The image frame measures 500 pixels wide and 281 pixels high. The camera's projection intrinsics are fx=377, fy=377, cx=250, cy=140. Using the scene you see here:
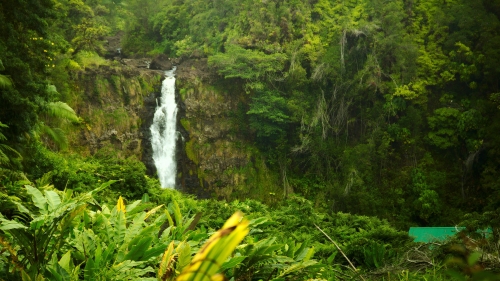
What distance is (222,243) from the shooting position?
581mm

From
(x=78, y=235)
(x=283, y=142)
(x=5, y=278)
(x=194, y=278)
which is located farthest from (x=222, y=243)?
(x=283, y=142)

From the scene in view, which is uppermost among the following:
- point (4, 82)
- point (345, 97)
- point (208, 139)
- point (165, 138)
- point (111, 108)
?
point (4, 82)

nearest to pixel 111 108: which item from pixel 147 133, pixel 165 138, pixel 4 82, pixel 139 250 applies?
pixel 147 133

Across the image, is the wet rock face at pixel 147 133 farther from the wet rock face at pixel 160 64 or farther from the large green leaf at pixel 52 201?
the large green leaf at pixel 52 201

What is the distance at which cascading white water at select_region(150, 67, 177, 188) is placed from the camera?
1558 centimetres

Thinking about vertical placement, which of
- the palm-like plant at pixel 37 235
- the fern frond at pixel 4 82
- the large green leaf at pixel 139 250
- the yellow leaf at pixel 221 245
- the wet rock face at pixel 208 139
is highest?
the yellow leaf at pixel 221 245

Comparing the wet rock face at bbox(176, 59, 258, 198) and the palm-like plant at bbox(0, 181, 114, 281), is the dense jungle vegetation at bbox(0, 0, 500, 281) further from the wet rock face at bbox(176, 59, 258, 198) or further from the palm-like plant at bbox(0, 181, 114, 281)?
the palm-like plant at bbox(0, 181, 114, 281)

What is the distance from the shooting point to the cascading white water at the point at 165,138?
15578 mm

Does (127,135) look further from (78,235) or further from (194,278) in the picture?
(194,278)

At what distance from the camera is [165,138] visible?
52.1 feet

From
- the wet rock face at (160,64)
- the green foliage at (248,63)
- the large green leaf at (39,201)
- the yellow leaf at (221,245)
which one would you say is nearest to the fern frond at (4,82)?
the large green leaf at (39,201)

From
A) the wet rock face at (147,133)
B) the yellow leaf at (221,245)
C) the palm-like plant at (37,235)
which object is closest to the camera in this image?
the yellow leaf at (221,245)

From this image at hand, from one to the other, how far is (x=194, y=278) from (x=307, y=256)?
1.45 meters

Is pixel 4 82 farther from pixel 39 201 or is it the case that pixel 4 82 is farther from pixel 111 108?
pixel 111 108
